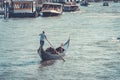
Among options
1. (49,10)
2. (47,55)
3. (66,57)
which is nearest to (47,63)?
(47,55)

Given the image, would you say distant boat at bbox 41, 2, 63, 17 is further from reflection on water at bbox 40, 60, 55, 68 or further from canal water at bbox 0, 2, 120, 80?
reflection on water at bbox 40, 60, 55, 68

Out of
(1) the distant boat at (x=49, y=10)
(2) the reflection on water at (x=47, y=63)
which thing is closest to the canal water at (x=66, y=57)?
(2) the reflection on water at (x=47, y=63)

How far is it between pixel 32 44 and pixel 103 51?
8.41 meters

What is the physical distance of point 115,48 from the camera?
4594 cm

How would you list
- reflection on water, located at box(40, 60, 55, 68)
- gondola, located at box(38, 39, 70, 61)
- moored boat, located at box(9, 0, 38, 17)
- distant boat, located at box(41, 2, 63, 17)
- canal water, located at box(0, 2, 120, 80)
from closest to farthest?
canal water, located at box(0, 2, 120, 80)
reflection on water, located at box(40, 60, 55, 68)
gondola, located at box(38, 39, 70, 61)
moored boat, located at box(9, 0, 38, 17)
distant boat, located at box(41, 2, 63, 17)

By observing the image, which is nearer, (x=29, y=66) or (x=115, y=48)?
(x=29, y=66)

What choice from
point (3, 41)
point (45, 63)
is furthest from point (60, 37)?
point (45, 63)

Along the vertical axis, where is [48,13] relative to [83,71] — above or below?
below

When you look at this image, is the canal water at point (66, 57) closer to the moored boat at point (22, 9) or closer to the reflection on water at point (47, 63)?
the reflection on water at point (47, 63)

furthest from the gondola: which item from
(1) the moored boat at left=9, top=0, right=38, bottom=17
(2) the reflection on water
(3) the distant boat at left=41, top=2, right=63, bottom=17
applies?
(3) the distant boat at left=41, top=2, right=63, bottom=17

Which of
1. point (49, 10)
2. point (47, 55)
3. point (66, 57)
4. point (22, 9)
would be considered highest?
point (47, 55)

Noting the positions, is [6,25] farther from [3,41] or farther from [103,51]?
[103,51]

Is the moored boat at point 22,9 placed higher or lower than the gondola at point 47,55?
lower

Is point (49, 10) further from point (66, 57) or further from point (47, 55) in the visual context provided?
point (47, 55)
